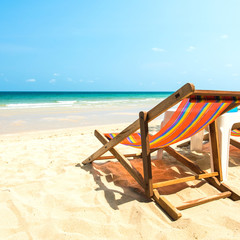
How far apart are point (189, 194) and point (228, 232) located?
586 mm

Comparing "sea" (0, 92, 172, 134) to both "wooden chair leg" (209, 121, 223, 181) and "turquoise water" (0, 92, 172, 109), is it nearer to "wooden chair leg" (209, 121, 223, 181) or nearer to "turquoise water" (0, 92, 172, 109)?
"turquoise water" (0, 92, 172, 109)

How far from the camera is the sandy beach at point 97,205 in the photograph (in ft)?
5.05

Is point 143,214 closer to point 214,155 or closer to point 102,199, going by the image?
point 102,199

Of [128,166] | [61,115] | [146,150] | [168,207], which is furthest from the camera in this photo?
[61,115]

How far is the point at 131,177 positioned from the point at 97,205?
691mm

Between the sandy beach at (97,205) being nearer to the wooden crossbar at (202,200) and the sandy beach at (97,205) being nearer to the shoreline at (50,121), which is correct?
the wooden crossbar at (202,200)

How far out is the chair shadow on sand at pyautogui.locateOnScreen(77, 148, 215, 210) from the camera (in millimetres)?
2031

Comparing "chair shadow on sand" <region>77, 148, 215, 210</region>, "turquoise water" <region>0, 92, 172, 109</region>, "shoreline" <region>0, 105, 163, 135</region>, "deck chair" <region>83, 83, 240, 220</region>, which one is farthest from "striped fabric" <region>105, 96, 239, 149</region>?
"turquoise water" <region>0, 92, 172, 109</region>

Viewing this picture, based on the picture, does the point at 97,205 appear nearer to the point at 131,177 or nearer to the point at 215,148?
the point at 131,177

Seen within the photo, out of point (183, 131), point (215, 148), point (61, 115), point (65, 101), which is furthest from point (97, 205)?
point (65, 101)

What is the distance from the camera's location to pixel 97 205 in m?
1.87

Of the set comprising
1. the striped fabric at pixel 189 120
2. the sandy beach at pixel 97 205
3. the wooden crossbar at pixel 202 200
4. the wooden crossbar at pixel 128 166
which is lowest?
the sandy beach at pixel 97 205

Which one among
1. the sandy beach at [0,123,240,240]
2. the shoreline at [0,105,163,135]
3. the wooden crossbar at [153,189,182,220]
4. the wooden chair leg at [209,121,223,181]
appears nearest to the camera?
the sandy beach at [0,123,240,240]

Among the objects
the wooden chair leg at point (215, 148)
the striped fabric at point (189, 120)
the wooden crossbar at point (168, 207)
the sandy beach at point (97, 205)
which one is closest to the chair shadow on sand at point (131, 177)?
the sandy beach at point (97, 205)
